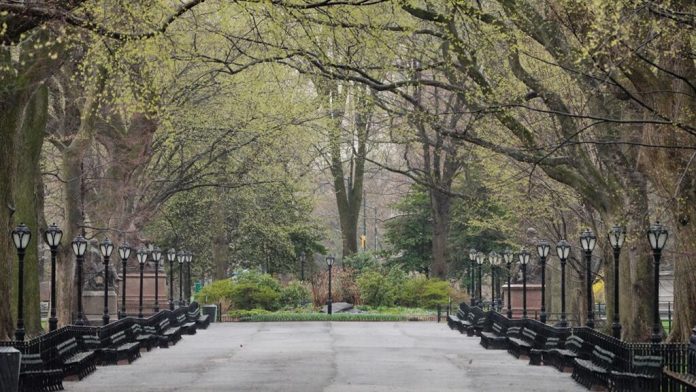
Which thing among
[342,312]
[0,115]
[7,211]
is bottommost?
[342,312]

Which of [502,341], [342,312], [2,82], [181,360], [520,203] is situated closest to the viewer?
[2,82]

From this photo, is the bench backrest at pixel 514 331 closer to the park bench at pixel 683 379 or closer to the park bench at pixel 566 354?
the park bench at pixel 566 354

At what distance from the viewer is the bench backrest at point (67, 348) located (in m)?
22.0

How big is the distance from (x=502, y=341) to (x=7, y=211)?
50.5 ft

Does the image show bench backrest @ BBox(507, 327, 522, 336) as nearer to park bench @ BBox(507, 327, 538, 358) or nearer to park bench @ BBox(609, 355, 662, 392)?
park bench @ BBox(507, 327, 538, 358)

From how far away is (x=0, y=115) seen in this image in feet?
78.4

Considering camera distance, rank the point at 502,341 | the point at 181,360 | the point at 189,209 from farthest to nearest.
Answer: the point at 189,209, the point at 502,341, the point at 181,360

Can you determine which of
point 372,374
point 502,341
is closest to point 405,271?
point 502,341

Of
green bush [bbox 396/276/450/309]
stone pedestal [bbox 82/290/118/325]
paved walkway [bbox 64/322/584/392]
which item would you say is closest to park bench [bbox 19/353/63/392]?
paved walkway [bbox 64/322/584/392]

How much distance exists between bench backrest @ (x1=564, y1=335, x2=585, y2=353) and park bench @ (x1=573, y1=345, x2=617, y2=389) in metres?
1.31

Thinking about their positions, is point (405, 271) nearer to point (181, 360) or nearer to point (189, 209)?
point (189, 209)

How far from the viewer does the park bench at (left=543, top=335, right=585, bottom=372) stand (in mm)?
24688

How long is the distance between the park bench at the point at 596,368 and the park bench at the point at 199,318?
84.9ft

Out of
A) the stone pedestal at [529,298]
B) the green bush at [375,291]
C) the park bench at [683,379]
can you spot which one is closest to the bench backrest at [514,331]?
the park bench at [683,379]
